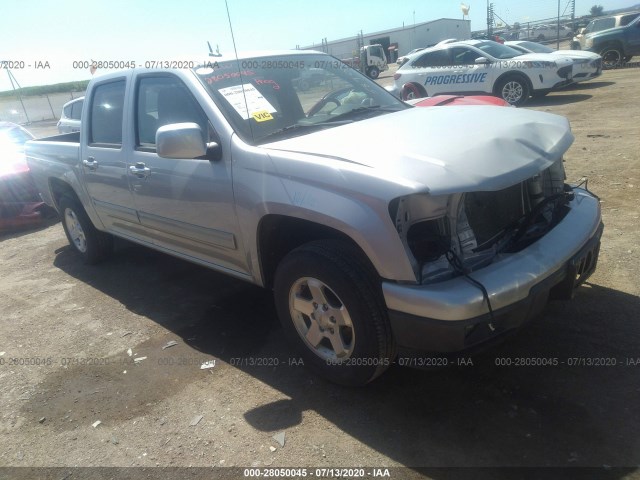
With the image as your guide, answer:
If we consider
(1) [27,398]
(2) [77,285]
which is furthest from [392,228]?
(2) [77,285]

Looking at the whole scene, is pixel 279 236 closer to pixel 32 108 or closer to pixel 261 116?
pixel 261 116

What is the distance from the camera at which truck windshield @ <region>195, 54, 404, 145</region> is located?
10.6 ft

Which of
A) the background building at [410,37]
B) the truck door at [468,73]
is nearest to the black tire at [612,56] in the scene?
the truck door at [468,73]

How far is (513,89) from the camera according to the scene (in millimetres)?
12234

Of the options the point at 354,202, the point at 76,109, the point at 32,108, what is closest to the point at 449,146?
the point at 354,202

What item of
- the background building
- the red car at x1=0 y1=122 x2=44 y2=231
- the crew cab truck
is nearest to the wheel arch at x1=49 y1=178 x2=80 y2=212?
the crew cab truck

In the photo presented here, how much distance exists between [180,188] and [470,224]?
1931 mm

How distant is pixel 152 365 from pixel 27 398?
799 millimetres

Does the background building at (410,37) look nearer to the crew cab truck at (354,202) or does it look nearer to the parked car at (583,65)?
the parked car at (583,65)

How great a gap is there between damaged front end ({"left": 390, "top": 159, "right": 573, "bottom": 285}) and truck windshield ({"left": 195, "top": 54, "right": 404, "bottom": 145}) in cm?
112

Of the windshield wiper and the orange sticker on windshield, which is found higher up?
the orange sticker on windshield

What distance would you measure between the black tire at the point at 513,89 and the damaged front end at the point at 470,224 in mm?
10185

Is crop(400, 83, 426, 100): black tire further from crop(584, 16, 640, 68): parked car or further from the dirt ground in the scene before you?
the dirt ground

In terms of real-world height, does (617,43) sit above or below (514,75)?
below
